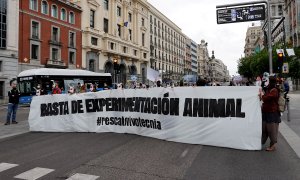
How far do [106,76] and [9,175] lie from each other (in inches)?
1150

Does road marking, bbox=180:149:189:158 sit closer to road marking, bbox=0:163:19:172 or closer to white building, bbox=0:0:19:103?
road marking, bbox=0:163:19:172

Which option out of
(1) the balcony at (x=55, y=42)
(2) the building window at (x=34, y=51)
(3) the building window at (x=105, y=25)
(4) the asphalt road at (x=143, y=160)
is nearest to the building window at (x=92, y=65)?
(3) the building window at (x=105, y=25)

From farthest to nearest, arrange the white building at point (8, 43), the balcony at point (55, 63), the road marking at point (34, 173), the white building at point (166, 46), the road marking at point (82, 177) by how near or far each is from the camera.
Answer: the white building at point (166, 46) < the balcony at point (55, 63) < the white building at point (8, 43) < the road marking at point (34, 173) < the road marking at point (82, 177)

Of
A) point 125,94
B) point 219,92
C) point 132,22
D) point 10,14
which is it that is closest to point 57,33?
point 10,14

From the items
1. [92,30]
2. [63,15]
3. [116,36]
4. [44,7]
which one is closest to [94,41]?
[92,30]

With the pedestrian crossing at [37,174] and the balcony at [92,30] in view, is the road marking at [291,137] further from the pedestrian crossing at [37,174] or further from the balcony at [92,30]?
the balcony at [92,30]

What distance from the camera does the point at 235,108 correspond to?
750 centimetres

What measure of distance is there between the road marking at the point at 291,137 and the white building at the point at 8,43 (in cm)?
2991

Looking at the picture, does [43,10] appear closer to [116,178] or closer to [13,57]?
[13,57]

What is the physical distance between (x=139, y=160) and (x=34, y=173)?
2002 mm

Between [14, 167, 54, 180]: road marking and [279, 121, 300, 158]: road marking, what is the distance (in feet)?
17.1

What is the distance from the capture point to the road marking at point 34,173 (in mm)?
5184

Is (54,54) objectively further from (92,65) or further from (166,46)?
(166,46)

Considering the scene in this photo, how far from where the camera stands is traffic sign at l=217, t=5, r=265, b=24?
45.0 ft
